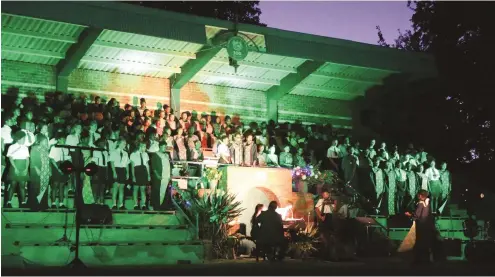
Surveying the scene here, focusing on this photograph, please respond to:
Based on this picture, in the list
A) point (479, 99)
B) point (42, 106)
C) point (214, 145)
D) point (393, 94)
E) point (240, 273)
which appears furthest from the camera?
point (479, 99)

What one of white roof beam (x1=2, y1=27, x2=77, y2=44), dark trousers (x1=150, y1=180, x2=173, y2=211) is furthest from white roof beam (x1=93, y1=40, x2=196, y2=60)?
dark trousers (x1=150, y1=180, x2=173, y2=211)

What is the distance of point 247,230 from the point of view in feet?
53.8

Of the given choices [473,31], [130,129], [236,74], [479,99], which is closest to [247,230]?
[130,129]

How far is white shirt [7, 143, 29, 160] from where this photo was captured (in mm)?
13294

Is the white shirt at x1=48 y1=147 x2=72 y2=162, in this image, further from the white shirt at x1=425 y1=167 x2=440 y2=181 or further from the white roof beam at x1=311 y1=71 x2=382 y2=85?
the white shirt at x1=425 y1=167 x2=440 y2=181

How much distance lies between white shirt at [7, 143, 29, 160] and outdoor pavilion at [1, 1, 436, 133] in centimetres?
347

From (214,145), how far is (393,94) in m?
8.96

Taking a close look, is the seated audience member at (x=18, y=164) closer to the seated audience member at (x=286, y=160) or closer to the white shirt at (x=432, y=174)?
the seated audience member at (x=286, y=160)

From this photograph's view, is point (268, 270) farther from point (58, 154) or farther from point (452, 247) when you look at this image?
point (452, 247)

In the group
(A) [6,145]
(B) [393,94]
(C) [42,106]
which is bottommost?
(A) [6,145]

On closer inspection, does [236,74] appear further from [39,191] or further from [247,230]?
[39,191]

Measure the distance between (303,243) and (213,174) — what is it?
2.95 m

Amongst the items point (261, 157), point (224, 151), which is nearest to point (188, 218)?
point (224, 151)

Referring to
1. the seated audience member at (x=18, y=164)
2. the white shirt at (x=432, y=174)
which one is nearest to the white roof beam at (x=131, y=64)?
the seated audience member at (x=18, y=164)
